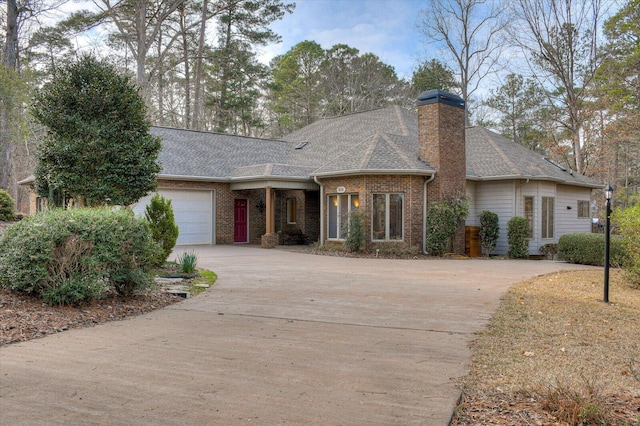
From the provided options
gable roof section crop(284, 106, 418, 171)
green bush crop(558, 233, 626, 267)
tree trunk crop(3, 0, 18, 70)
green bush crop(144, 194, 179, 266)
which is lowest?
green bush crop(558, 233, 626, 267)

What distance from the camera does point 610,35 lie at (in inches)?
840

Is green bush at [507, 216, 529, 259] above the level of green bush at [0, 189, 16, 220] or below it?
below

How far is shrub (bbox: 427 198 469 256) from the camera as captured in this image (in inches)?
595

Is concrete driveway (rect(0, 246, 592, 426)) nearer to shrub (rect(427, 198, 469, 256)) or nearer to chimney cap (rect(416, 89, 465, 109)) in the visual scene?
shrub (rect(427, 198, 469, 256))

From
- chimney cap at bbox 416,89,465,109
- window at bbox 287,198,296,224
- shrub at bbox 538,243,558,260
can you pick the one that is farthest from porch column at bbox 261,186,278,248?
shrub at bbox 538,243,558,260

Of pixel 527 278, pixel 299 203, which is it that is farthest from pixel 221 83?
pixel 527 278

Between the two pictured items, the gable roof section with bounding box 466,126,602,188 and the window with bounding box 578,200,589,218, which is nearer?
the gable roof section with bounding box 466,126,602,188

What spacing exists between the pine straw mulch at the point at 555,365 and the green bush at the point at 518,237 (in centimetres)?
807

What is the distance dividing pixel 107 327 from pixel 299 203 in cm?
1479

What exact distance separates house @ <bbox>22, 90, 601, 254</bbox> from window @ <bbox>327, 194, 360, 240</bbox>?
38mm

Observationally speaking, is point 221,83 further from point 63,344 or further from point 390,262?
point 63,344

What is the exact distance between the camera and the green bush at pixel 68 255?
19.9 ft

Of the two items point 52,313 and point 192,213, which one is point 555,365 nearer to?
point 52,313

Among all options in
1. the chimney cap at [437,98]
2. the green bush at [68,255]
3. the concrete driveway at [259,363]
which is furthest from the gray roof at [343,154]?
the green bush at [68,255]
